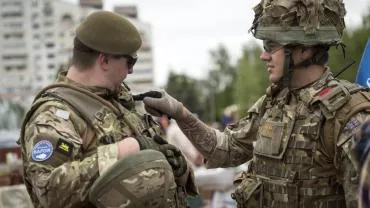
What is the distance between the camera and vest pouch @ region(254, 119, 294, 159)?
10.6ft

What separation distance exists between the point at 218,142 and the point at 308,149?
0.80 m

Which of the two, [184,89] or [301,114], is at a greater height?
[301,114]

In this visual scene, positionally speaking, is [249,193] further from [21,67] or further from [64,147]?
[21,67]

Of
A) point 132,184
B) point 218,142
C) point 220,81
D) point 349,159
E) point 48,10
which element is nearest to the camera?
point 132,184

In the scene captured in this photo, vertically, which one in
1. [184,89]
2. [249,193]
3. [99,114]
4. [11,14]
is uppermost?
[99,114]

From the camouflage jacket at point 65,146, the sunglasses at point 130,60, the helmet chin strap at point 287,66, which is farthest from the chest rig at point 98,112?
the helmet chin strap at point 287,66

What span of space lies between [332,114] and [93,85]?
48.1 inches

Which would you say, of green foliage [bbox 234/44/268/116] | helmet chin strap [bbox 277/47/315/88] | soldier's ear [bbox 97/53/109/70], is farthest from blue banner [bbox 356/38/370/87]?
green foliage [bbox 234/44/268/116]

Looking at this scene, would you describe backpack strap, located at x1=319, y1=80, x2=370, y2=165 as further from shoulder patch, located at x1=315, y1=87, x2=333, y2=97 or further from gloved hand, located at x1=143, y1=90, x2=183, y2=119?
gloved hand, located at x1=143, y1=90, x2=183, y2=119

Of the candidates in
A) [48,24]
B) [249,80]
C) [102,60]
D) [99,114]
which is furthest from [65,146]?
[249,80]

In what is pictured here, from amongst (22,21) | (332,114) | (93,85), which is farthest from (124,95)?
(22,21)

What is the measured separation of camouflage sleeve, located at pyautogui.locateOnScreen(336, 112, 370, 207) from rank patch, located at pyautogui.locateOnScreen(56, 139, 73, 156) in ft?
4.32

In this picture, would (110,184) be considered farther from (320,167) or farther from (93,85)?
(320,167)

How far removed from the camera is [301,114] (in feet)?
10.6
